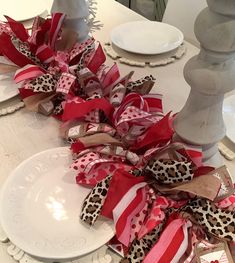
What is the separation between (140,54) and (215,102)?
0.50 meters

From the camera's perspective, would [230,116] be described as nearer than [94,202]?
No

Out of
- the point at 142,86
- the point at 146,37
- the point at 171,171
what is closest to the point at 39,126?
the point at 142,86

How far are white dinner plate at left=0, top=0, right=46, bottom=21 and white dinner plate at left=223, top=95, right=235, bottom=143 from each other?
65cm

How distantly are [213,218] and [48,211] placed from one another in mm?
244

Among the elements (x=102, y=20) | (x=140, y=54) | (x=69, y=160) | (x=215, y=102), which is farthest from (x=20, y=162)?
(x=102, y=20)

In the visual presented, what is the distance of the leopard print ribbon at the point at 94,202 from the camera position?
576 mm

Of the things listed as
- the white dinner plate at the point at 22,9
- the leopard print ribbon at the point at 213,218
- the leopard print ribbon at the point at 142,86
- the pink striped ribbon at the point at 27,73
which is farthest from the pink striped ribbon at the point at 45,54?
the leopard print ribbon at the point at 213,218

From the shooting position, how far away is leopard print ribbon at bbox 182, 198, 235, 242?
0.54 metres

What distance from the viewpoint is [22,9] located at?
122 cm

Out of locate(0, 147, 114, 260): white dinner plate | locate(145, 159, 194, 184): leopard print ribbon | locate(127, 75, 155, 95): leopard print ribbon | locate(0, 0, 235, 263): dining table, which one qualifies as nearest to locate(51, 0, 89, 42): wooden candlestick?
locate(0, 0, 235, 263): dining table

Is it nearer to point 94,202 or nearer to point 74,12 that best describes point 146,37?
point 74,12

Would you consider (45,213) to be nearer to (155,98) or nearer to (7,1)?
(155,98)

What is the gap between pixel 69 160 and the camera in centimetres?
69

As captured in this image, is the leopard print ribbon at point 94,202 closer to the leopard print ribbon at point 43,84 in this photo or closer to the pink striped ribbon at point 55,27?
the leopard print ribbon at point 43,84
